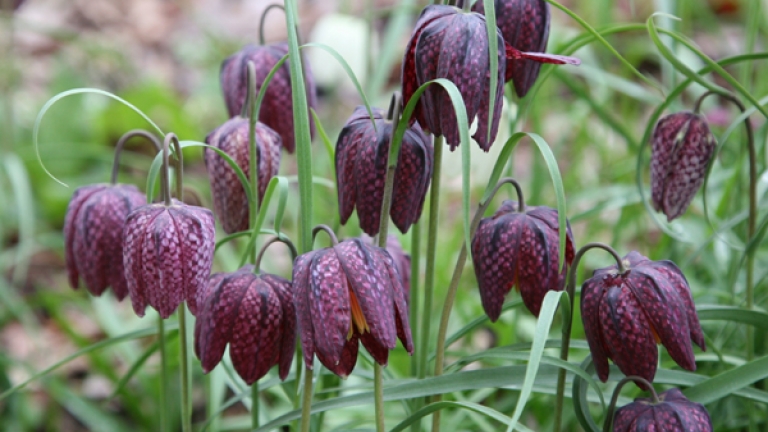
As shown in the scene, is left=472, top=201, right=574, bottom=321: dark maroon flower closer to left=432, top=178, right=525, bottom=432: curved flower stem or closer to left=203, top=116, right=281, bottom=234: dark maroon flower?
left=432, top=178, right=525, bottom=432: curved flower stem

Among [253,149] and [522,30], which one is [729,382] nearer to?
[522,30]

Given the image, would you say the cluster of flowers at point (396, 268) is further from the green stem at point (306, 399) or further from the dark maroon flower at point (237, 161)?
the dark maroon flower at point (237, 161)

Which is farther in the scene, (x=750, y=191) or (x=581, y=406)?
(x=750, y=191)

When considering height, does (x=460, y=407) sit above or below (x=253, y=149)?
below

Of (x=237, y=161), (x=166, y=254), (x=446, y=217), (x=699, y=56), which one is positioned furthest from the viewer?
(x=446, y=217)

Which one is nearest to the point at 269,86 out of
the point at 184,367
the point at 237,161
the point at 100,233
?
the point at 237,161

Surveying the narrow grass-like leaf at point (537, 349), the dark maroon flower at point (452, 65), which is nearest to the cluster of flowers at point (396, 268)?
the dark maroon flower at point (452, 65)

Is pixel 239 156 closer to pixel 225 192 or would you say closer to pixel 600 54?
pixel 225 192
